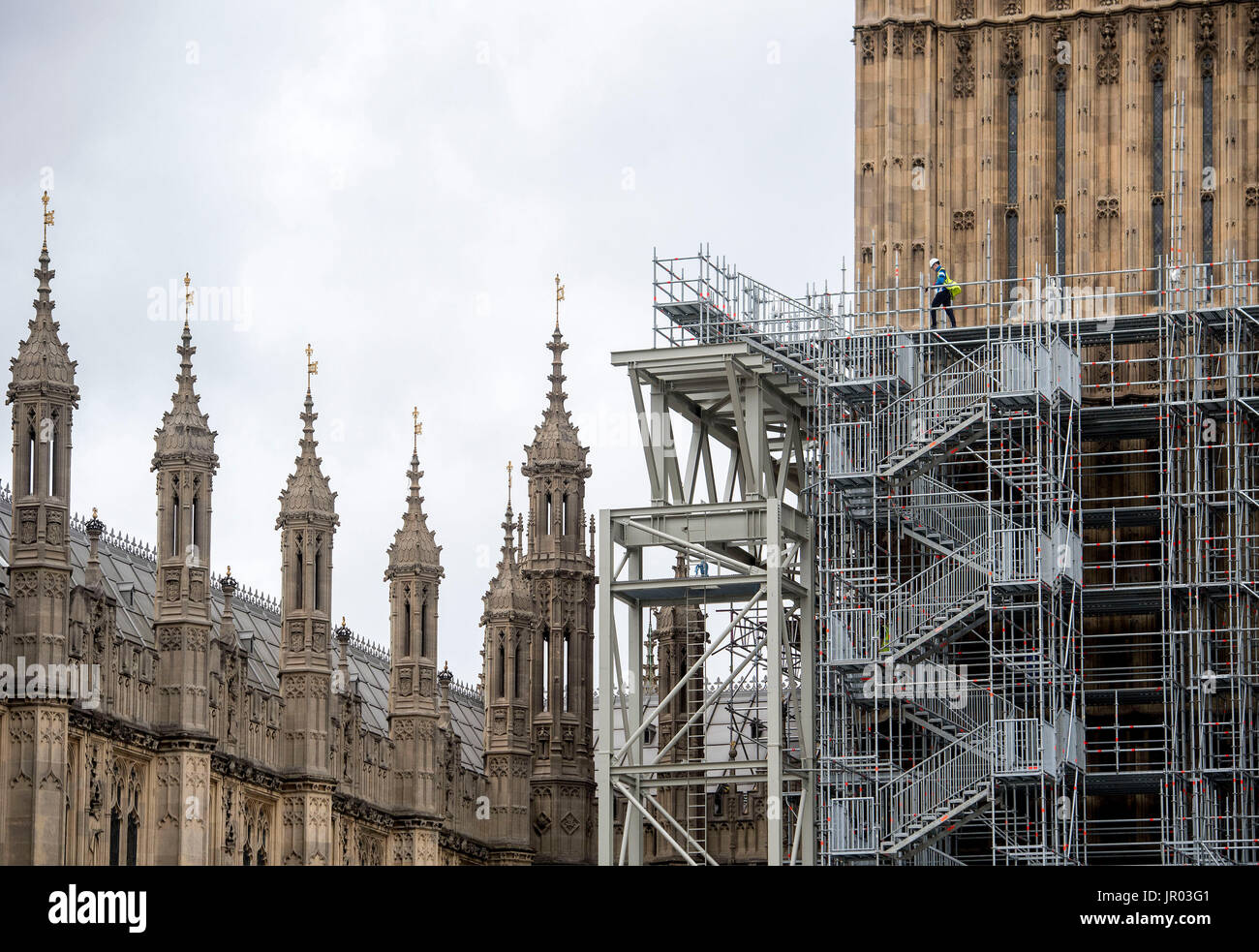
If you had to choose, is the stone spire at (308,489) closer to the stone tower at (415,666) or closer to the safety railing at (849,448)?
the stone tower at (415,666)

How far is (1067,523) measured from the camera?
60.0 m

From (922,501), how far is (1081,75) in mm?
12351

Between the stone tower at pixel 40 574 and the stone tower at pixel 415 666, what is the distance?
17153 mm

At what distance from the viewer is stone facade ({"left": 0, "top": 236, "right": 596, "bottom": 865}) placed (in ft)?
178

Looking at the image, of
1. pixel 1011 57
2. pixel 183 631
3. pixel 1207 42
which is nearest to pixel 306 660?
pixel 183 631

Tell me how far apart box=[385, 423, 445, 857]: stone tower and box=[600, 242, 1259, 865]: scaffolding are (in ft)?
35.0

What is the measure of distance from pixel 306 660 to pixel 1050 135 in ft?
71.6

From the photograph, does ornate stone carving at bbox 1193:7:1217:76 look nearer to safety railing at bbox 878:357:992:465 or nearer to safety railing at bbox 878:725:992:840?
safety railing at bbox 878:357:992:465

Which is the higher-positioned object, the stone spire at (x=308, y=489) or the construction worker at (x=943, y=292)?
the construction worker at (x=943, y=292)

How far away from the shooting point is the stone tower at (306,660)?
64.5 meters

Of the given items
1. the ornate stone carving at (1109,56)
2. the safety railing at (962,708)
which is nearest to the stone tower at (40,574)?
the safety railing at (962,708)

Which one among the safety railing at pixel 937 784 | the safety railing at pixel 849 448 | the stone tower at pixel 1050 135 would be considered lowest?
the safety railing at pixel 937 784
